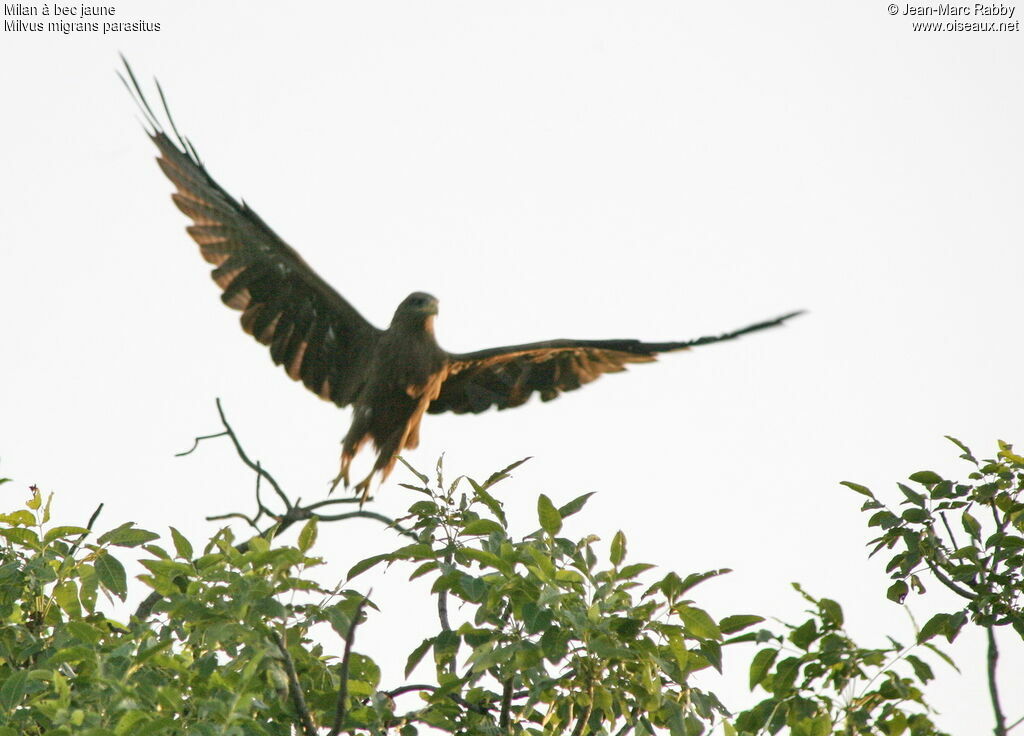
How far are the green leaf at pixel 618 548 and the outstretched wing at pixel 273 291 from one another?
4043 millimetres

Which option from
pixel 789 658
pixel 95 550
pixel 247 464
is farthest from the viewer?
pixel 247 464

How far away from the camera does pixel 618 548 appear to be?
3.01 metres

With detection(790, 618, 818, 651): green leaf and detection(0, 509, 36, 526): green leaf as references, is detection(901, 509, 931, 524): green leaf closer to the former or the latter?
detection(790, 618, 818, 651): green leaf

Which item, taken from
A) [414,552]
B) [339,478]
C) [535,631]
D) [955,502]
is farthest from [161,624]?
[339,478]

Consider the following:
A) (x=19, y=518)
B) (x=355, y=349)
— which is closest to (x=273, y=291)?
(x=355, y=349)

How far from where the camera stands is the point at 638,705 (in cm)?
310

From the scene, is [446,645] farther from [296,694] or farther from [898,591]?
[898,591]

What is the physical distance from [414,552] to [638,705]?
27.5 inches

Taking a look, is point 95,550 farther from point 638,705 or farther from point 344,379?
point 344,379

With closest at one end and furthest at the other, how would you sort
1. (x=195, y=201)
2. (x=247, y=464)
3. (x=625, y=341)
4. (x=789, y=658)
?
1. (x=789, y=658)
2. (x=247, y=464)
3. (x=625, y=341)
4. (x=195, y=201)

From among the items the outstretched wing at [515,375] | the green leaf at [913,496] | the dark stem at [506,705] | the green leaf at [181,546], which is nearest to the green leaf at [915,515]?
the green leaf at [913,496]

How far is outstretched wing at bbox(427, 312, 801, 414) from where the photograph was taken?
678 cm

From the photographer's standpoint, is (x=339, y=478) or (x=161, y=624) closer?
(x=161, y=624)

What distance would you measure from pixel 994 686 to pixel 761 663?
789 mm
